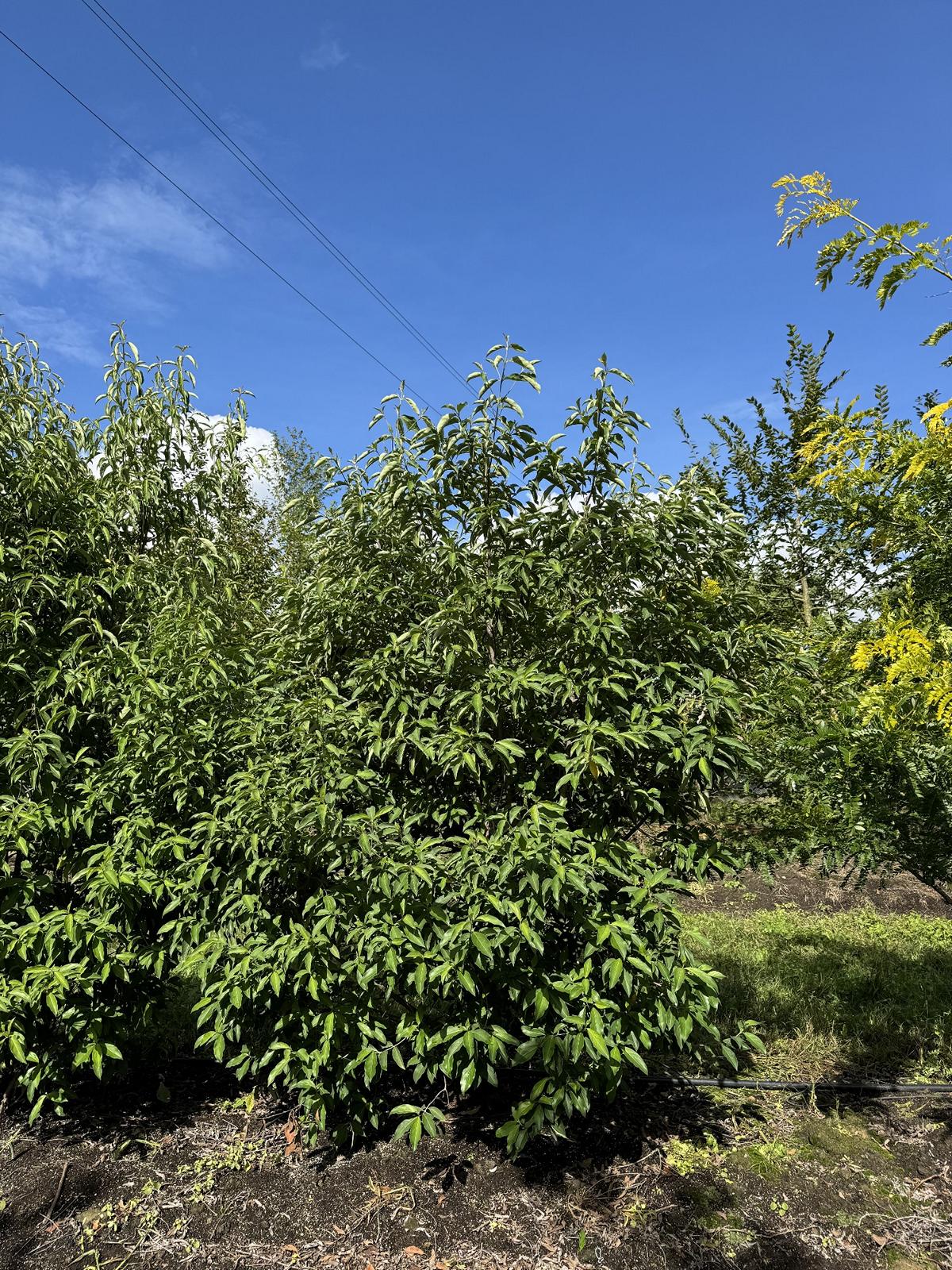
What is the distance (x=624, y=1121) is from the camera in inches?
129

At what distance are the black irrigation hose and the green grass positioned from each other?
6.0 inches

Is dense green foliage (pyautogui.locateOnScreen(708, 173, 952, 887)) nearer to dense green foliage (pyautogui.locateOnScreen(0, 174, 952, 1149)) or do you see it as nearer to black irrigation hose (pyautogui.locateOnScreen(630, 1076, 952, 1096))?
dense green foliage (pyautogui.locateOnScreen(0, 174, 952, 1149))

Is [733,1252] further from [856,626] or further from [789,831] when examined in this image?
[856,626]

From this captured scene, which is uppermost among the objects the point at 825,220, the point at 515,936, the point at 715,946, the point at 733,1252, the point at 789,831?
the point at 825,220

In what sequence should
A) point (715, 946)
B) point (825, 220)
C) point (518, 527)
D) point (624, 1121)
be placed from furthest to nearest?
point (715, 946) → point (624, 1121) → point (518, 527) → point (825, 220)

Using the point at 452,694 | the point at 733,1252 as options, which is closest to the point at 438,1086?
the point at 733,1252

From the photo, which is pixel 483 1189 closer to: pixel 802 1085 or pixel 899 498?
pixel 802 1085

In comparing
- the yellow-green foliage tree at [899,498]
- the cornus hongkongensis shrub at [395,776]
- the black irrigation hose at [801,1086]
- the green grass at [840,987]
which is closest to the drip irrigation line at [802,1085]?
the black irrigation hose at [801,1086]

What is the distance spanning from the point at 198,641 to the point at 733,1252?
2.89m

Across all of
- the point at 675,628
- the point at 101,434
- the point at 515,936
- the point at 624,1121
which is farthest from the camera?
the point at 101,434

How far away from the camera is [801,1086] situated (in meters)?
3.49

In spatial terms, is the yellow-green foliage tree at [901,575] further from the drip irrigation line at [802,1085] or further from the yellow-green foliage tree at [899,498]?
the drip irrigation line at [802,1085]

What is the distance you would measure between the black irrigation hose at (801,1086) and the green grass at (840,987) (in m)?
0.15

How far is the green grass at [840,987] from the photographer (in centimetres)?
383
